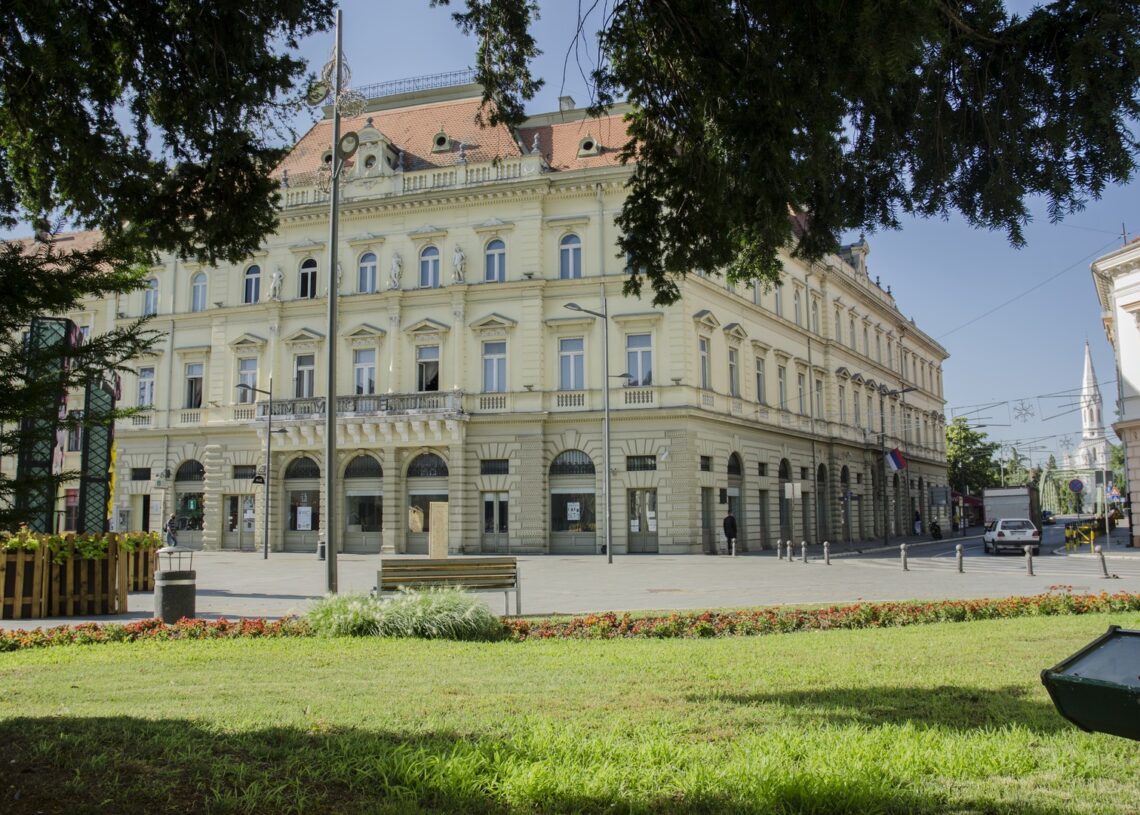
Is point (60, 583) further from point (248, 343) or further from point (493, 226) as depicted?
point (248, 343)

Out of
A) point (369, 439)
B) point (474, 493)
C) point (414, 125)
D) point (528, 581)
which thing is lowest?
point (528, 581)

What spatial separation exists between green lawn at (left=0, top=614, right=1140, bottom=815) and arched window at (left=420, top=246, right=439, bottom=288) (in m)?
29.2

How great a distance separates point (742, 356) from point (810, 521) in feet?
34.8

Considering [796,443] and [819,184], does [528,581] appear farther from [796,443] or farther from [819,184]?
[796,443]

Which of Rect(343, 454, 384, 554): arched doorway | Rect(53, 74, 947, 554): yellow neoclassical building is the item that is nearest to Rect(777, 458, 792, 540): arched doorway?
Rect(53, 74, 947, 554): yellow neoclassical building

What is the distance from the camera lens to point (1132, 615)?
1219 cm

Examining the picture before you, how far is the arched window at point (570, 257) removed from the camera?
118ft

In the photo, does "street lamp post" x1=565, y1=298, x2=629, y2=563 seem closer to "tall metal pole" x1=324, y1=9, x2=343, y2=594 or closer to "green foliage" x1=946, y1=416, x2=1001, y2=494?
"tall metal pole" x1=324, y1=9, x2=343, y2=594

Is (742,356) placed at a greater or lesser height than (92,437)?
greater

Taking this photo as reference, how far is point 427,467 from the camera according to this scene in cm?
3634

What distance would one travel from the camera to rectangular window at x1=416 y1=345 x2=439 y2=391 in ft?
121

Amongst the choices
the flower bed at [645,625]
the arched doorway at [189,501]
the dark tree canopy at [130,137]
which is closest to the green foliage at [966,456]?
the arched doorway at [189,501]

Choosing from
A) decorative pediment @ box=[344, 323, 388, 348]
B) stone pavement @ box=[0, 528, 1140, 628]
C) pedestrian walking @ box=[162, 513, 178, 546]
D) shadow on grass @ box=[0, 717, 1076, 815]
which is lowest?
stone pavement @ box=[0, 528, 1140, 628]

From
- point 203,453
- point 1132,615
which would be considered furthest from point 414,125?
point 1132,615
